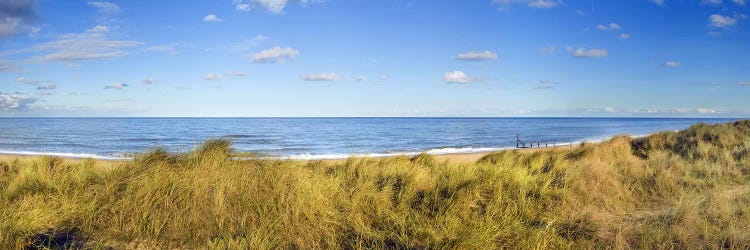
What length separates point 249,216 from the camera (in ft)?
18.4

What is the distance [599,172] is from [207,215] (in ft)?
22.4

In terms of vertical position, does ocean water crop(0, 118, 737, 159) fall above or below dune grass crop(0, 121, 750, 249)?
below

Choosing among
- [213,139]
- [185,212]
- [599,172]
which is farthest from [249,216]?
[599,172]

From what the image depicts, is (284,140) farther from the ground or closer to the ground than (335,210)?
closer to the ground

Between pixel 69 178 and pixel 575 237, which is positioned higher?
pixel 69 178

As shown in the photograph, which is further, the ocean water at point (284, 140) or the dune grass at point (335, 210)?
the ocean water at point (284, 140)

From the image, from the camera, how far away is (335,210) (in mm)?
5895

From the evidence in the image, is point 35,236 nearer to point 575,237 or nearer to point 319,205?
point 319,205

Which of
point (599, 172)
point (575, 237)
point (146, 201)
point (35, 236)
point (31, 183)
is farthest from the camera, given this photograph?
point (599, 172)

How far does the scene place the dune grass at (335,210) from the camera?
16.5 ft

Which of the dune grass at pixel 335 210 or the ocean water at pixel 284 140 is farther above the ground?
the dune grass at pixel 335 210

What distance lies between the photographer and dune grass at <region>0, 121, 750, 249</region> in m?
5.02

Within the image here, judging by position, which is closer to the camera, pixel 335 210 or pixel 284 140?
pixel 335 210

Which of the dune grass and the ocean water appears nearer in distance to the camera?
the dune grass
